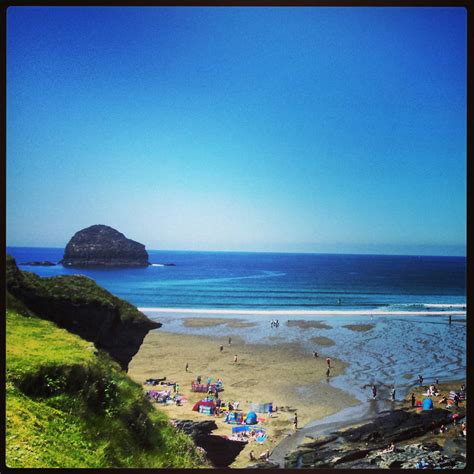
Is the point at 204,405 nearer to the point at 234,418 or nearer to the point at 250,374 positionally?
the point at 234,418

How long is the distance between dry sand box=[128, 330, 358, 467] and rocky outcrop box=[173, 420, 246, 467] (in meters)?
0.18

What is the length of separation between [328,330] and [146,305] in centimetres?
544

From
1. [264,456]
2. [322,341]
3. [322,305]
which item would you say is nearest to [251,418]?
[264,456]

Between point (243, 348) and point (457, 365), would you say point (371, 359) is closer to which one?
point (457, 365)

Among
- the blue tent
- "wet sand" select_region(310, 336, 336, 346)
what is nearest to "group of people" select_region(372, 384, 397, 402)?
the blue tent

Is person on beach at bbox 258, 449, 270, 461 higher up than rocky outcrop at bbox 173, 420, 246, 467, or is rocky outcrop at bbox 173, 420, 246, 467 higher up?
rocky outcrop at bbox 173, 420, 246, 467

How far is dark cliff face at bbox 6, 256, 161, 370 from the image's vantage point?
Result: 407 cm

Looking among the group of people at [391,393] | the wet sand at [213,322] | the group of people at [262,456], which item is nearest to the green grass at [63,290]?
the group of people at [262,456]

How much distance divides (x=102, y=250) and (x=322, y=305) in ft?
26.5

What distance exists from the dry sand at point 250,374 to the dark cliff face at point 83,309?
6.69 ft

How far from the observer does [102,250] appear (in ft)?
20.7

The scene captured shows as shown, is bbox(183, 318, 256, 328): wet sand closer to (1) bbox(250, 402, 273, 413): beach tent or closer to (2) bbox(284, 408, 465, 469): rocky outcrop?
(1) bbox(250, 402, 273, 413): beach tent

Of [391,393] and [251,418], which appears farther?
[391,393]

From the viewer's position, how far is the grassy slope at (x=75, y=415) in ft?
8.75
